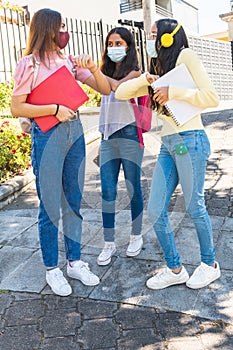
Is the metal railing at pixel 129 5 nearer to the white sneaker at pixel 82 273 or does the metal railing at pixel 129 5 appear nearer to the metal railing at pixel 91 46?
the metal railing at pixel 91 46

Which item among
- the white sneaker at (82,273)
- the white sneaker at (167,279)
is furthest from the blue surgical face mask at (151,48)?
the white sneaker at (82,273)

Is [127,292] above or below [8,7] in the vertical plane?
below

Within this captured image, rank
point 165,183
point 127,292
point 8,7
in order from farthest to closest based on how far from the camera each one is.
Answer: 1. point 8,7
2. point 127,292
3. point 165,183

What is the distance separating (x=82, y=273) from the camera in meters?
3.48

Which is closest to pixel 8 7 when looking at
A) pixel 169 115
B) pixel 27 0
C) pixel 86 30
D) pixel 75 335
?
pixel 86 30

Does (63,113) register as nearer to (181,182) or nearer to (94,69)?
(94,69)

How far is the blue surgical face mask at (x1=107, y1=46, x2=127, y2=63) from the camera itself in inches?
134

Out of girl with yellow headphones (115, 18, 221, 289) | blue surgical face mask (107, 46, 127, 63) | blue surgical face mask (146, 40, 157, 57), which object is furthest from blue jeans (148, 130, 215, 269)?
blue surgical face mask (107, 46, 127, 63)

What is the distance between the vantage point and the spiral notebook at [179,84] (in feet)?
9.46

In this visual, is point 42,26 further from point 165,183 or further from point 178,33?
point 165,183

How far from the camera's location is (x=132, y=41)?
3.48 m

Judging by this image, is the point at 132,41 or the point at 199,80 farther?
the point at 132,41

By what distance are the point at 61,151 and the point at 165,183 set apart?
770mm

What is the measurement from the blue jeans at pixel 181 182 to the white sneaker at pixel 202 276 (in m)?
0.15
